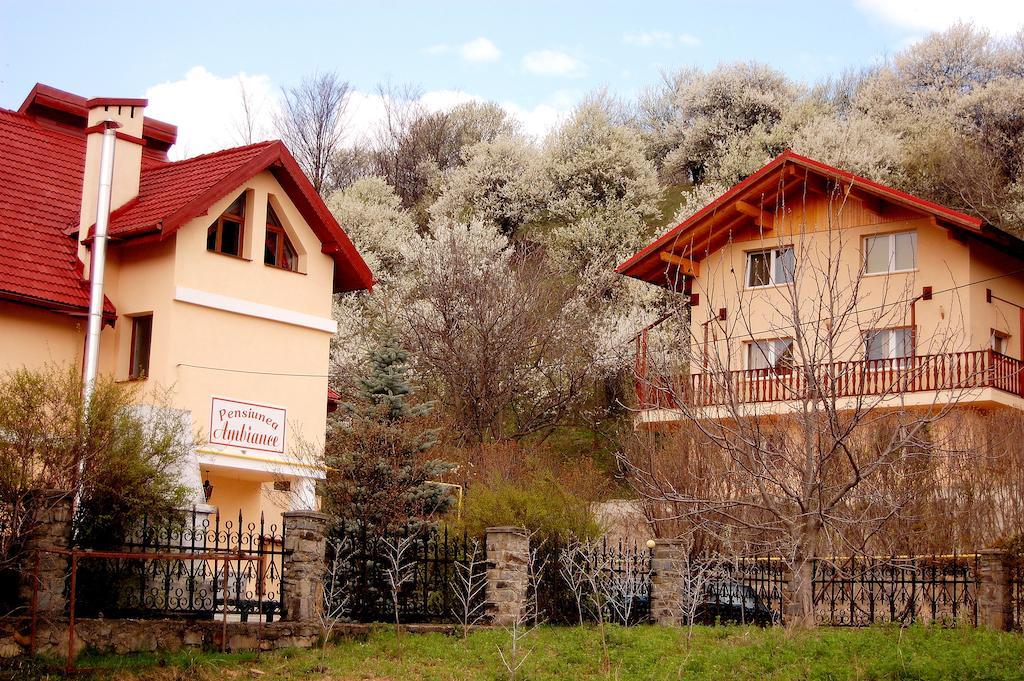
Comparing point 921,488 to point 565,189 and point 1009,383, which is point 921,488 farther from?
point 565,189

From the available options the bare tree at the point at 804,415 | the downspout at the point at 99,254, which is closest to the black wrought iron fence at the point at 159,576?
the downspout at the point at 99,254

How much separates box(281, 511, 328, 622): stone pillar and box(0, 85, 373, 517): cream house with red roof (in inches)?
166

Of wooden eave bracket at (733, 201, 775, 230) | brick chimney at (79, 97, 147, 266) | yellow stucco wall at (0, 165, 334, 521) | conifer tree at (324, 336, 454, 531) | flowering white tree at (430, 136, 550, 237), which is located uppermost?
flowering white tree at (430, 136, 550, 237)

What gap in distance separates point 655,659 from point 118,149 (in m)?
14.4

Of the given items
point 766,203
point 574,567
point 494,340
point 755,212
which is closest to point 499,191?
point 494,340

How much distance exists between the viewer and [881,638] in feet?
49.4

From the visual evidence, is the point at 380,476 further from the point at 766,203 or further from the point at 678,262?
the point at 766,203

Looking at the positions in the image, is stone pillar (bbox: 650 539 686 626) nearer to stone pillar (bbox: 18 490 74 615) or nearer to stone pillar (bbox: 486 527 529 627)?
stone pillar (bbox: 486 527 529 627)

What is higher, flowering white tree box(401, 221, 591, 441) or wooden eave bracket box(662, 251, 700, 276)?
wooden eave bracket box(662, 251, 700, 276)

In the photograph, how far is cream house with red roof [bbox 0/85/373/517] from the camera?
69.1 ft

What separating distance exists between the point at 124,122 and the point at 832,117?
38356 mm

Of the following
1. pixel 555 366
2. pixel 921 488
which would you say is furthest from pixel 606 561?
pixel 555 366

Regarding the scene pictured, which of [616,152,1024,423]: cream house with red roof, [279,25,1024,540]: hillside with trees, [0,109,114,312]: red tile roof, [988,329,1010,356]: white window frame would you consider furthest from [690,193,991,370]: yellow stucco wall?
[0,109,114,312]: red tile roof

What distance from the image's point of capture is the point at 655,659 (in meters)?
14.8
